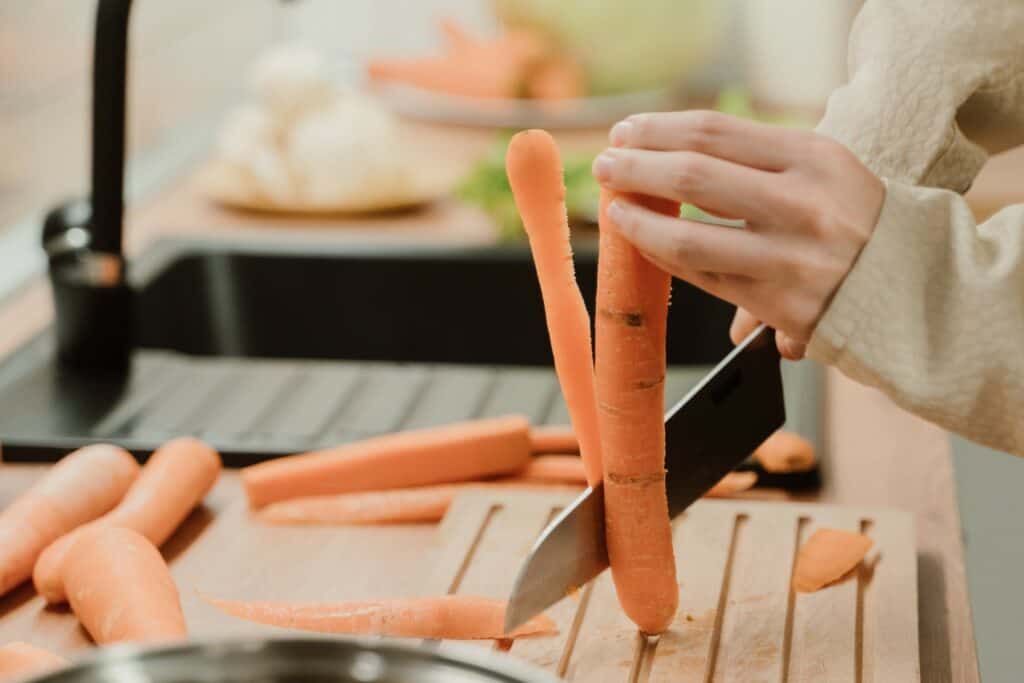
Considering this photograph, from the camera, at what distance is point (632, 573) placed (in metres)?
0.94

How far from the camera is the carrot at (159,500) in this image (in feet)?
3.36

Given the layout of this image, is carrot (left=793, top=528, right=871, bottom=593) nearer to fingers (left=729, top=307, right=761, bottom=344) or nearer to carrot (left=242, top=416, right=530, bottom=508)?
fingers (left=729, top=307, right=761, bottom=344)

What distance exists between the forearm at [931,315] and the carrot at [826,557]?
10.0 inches

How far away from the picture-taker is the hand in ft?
2.50

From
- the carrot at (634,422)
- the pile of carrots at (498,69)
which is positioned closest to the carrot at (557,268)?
the carrot at (634,422)

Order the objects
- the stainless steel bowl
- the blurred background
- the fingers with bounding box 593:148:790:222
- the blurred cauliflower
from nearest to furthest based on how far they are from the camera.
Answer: the stainless steel bowl, the fingers with bounding box 593:148:790:222, the blurred background, the blurred cauliflower

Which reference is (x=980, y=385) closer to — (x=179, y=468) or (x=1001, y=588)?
(x=1001, y=588)

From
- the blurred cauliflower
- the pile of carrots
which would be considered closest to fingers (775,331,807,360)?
the blurred cauliflower

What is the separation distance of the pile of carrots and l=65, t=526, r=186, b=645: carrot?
5.74ft

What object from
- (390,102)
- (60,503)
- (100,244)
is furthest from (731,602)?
(390,102)

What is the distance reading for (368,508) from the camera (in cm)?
117

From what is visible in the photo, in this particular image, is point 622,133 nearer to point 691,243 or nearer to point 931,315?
point 691,243

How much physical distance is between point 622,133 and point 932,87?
10.1 inches

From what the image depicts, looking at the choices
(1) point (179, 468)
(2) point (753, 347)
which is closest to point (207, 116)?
(1) point (179, 468)
